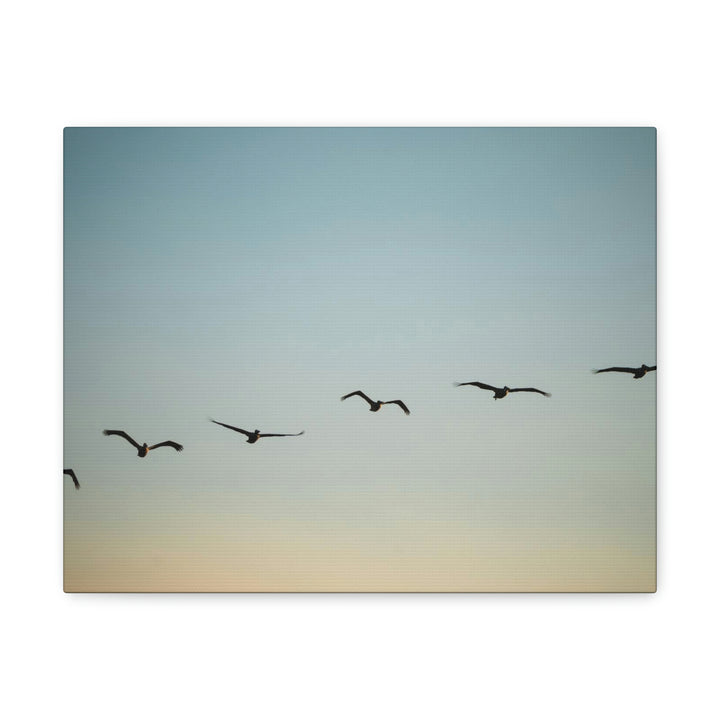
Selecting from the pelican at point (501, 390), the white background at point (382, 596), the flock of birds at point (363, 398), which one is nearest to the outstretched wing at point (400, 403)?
the flock of birds at point (363, 398)

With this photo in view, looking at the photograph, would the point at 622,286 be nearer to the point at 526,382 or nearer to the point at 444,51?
the point at 526,382

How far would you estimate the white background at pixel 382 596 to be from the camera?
107 inches

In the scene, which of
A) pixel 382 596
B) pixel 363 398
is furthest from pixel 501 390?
pixel 382 596

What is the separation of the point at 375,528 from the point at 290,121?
1.21 metres

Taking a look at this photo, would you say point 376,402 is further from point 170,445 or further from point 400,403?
point 170,445

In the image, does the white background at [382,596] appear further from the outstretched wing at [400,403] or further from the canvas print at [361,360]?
the outstretched wing at [400,403]

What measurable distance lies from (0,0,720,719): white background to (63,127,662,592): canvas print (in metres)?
0.08

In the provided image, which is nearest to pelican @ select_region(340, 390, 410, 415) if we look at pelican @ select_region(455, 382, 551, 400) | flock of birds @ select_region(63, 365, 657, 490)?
flock of birds @ select_region(63, 365, 657, 490)

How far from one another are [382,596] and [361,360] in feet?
2.27

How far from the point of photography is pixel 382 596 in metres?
2.73

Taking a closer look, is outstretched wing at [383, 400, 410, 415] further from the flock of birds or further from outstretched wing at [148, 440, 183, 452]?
outstretched wing at [148, 440, 183, 452]

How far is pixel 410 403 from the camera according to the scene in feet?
8.84

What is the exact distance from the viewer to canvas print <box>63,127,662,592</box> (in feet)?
8.82

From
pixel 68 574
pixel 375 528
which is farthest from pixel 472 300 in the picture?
pixel 68 574
